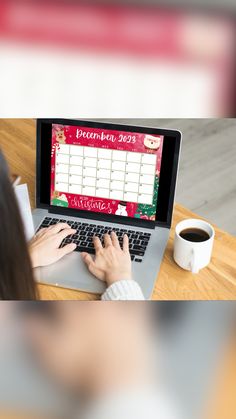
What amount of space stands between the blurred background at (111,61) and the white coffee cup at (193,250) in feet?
3.21

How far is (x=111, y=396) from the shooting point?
9 cm

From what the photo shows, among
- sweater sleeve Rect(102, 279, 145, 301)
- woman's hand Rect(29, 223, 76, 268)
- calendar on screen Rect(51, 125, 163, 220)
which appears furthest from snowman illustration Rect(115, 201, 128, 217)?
sweater sleeve Rect(102, 279, 145, 301)

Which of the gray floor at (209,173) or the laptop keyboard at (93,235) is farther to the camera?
the gray floor at (209,173)

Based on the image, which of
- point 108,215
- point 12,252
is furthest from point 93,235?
point 12,252

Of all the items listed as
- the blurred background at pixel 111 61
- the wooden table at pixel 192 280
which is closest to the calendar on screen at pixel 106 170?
the wooden table at pixel 192 280

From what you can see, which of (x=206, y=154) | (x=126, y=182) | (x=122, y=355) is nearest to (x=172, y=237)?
(x=126, y=182)

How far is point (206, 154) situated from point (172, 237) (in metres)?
1.77

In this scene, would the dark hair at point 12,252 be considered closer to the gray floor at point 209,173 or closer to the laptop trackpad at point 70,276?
the laptop trackpad at point 70,276

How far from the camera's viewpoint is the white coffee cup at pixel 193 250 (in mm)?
1061

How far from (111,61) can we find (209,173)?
2.69 m

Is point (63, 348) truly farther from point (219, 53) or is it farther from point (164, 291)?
point (164, 291)

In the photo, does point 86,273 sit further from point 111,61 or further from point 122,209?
point 111,61

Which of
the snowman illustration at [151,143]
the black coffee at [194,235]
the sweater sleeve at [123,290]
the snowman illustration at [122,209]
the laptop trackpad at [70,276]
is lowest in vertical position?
the laptop trackpad at [70,276]

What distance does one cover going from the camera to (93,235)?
1169 mm
